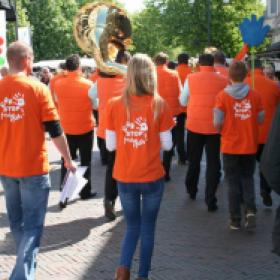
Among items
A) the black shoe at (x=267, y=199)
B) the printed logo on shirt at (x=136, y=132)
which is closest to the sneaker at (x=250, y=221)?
the black shoe at (x=267, y=199)

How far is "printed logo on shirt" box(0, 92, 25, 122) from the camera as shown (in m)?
3.97

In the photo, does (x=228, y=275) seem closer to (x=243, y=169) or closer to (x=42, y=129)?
(x=243, y=169)

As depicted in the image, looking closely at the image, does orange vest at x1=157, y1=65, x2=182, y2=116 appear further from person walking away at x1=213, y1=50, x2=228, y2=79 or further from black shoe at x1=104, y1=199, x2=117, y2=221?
black shoe at x1=104, y1=199, x2=117, y2=221

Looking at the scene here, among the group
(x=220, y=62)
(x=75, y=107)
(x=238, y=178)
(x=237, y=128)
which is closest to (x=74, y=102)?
(x=75, y=107)

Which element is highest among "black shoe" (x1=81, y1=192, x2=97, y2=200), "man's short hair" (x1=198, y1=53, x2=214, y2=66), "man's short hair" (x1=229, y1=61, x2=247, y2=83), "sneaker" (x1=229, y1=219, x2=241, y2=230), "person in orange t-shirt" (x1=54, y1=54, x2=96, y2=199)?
"man's short hair" (x1=198, y1=53, x2=214, y2=66)

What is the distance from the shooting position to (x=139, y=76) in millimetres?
4062

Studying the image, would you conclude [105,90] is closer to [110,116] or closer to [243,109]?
[243,109]

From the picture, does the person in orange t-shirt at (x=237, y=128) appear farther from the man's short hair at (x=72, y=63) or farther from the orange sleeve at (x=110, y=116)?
the man's short hair at (x=72, y=63)

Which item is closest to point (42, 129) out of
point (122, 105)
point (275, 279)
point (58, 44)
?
point (122, 105)

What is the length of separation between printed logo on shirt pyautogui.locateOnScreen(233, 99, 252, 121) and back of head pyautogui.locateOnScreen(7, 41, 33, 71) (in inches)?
95.9

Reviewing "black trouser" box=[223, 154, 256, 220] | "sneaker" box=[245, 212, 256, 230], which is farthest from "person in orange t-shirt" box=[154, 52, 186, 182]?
"sneaker" box=[245, 212, 256, 230]

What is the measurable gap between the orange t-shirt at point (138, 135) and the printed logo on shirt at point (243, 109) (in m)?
1.62

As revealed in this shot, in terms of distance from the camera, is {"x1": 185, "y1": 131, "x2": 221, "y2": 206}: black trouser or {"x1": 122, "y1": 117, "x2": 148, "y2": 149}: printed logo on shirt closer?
{"x1": 122, "y1": 117, "x2": 148, "y2": 149}: printed logo on shirt

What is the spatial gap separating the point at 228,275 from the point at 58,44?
47995 mm
